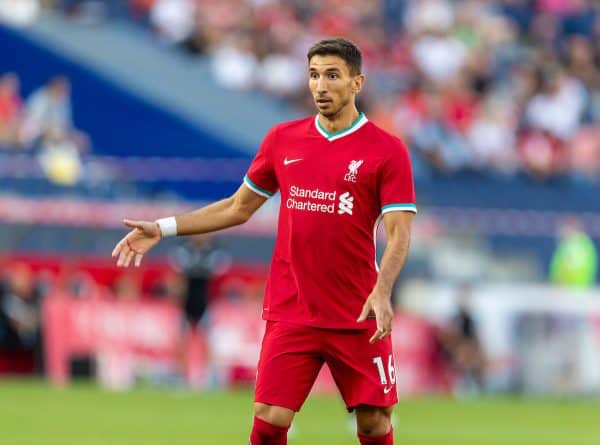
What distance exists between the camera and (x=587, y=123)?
2975 cm

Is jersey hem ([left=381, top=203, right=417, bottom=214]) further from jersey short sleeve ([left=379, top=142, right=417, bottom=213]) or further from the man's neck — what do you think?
the man's neck

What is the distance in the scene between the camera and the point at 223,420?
17.1m

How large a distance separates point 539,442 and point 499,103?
14.1 meters

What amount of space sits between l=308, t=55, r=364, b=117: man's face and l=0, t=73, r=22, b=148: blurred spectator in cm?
1499

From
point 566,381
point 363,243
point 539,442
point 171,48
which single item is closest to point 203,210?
point 363,243

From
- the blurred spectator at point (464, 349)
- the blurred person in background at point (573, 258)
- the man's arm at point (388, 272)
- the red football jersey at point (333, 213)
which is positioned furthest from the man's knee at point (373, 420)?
the blurred person in background at point (573, 258)

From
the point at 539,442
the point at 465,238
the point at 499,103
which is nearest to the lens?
the point at 539,442

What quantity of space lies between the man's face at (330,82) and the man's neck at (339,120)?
65 millimetres

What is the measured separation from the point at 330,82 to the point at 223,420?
8891mm

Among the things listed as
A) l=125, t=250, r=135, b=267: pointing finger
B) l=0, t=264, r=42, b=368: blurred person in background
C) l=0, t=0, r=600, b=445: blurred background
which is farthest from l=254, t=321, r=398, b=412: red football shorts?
l=0, t=264, r=42, b=368: blurred person in background

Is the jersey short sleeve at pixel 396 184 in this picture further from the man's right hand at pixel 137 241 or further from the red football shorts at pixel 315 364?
the man's right hand at pixel 137 241

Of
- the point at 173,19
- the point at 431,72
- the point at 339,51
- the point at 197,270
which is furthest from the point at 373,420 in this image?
the point at 431,72

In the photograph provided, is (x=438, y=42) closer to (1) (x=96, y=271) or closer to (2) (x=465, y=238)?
(2) (x=465, y=238)

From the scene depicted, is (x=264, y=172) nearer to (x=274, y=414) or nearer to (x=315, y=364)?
(x=315, y=364)
